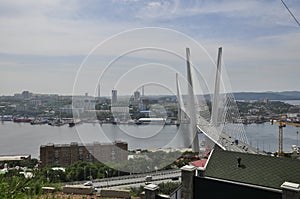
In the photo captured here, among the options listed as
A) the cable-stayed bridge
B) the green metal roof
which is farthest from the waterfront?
the green metal roof

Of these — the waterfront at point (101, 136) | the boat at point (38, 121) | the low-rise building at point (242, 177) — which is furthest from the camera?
the boat at point (38, 121)

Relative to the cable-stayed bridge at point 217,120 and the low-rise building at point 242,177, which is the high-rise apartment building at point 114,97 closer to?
the low-rise building at point 242,177

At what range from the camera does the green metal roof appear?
2352mm

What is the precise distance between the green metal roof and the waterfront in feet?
7.61

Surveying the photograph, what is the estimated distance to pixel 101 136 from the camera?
5.38 meters

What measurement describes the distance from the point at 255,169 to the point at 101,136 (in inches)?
133

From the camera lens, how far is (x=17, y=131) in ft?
59.6

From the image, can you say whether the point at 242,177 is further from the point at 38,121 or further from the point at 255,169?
the point at 38,121

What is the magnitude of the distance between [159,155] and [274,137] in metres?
11.5

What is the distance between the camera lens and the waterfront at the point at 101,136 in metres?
5.18

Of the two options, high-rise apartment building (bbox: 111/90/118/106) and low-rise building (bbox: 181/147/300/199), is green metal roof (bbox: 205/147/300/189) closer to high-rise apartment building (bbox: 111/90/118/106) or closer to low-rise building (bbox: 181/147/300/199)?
low-rise building (bbox: 181/147/300/199)

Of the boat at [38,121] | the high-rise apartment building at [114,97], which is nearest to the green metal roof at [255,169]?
the high-rise apartment building at [114,97]

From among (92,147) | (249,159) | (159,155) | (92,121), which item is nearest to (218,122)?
(159,155)

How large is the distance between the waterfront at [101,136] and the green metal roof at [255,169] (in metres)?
2.32
